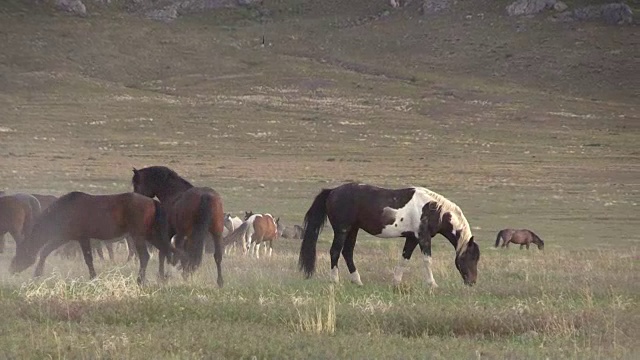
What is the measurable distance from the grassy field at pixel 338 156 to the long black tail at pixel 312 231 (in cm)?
67

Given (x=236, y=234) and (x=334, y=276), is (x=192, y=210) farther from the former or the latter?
(x=236, y=234)

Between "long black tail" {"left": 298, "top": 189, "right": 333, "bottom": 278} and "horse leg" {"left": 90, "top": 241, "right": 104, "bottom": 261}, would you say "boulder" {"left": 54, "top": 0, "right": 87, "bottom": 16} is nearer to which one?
"horse leg" {"left": 90, "top": 241, "right": 104, "bottom": 261}

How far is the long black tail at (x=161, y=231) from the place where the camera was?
49.9 feet

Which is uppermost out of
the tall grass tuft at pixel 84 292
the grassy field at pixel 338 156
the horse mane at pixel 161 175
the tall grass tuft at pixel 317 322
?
the horse mane at pixel 161 175

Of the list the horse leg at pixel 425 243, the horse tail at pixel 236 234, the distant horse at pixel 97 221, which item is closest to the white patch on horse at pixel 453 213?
the horse leg at pixel 425 243

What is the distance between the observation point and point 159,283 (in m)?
14.7

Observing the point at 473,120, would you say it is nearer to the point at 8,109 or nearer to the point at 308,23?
the point at 8,109

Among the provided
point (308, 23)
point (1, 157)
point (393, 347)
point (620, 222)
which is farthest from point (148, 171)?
point (308, 23)

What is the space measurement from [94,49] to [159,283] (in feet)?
401

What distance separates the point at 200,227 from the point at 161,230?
89 centimetres

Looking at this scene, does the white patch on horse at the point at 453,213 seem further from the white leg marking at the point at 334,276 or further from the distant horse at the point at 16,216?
the distant horse at the point at 16,216

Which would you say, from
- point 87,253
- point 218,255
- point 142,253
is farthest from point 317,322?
point 87,253

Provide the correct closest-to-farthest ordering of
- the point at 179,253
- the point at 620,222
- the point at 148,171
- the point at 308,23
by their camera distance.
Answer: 1. the point at 179,253
2. the point at 148,171
3. the point at 620,222
4. the point at 308,23

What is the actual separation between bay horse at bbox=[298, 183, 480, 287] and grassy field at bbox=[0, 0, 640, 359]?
52 centimetres
